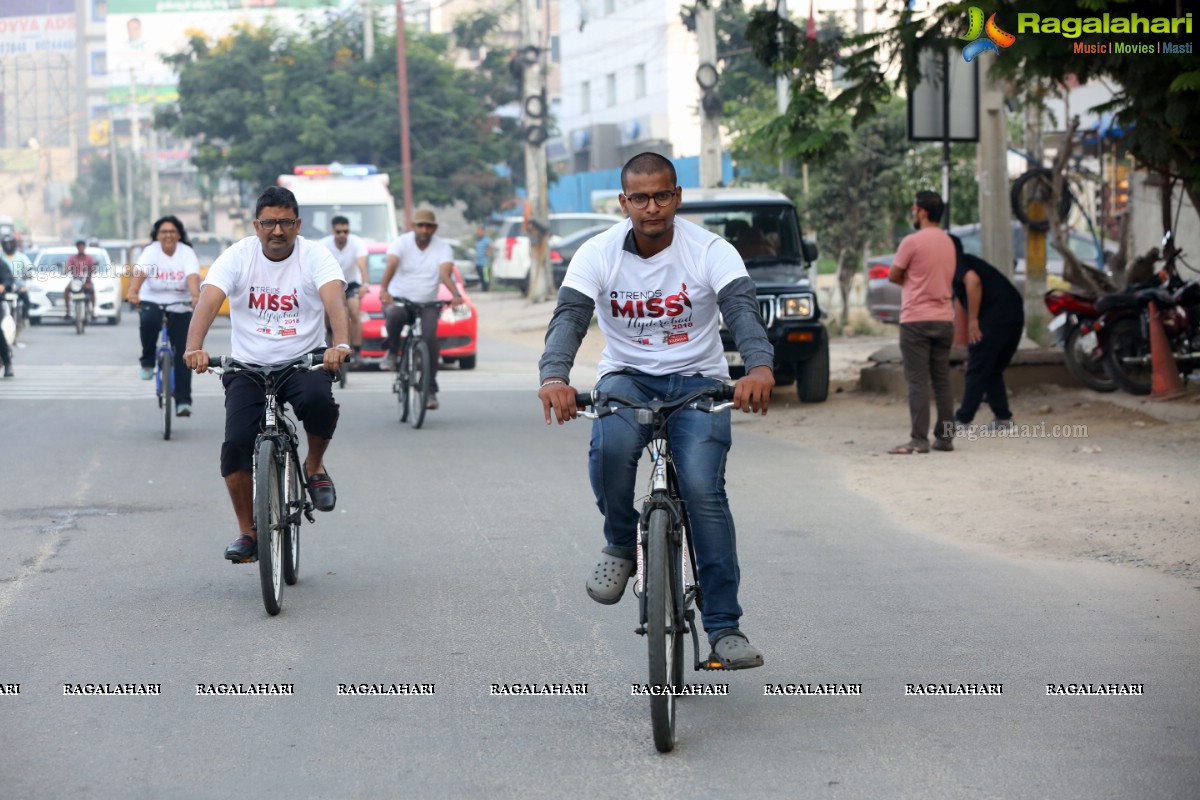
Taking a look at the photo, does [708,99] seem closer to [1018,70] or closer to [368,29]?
[1018,70]

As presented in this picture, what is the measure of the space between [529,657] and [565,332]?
4.80ft

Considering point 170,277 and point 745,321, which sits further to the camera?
point 170,277

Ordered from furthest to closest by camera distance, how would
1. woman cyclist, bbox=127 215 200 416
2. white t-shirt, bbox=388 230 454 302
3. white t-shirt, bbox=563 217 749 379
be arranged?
white t-shirt, bbox=388 230 454 302
woman cyclist, bbox=127 215 200 416
white t-shirt, bbox=563 217 749 379

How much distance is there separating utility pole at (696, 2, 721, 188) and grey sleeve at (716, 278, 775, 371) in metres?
21.6

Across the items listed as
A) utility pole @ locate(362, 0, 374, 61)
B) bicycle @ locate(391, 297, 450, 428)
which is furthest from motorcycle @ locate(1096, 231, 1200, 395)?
utility pole @ locate(362, 0, 374, 61)

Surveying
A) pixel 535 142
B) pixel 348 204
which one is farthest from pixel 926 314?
pixel 535 142

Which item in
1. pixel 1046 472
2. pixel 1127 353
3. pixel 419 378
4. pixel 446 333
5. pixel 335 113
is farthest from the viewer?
pixel 335 113

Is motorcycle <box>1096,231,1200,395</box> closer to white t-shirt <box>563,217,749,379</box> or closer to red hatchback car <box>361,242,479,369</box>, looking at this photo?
red hatchback car <box>361,242,479,369</box>

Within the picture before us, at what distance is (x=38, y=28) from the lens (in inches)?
4973

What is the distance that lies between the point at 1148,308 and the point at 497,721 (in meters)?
10.3

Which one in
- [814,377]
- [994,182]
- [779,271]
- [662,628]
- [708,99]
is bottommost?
[662,628]

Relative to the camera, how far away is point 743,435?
46.0 feet

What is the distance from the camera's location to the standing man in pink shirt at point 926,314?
473 inches

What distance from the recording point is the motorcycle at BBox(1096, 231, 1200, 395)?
14.2 metres
